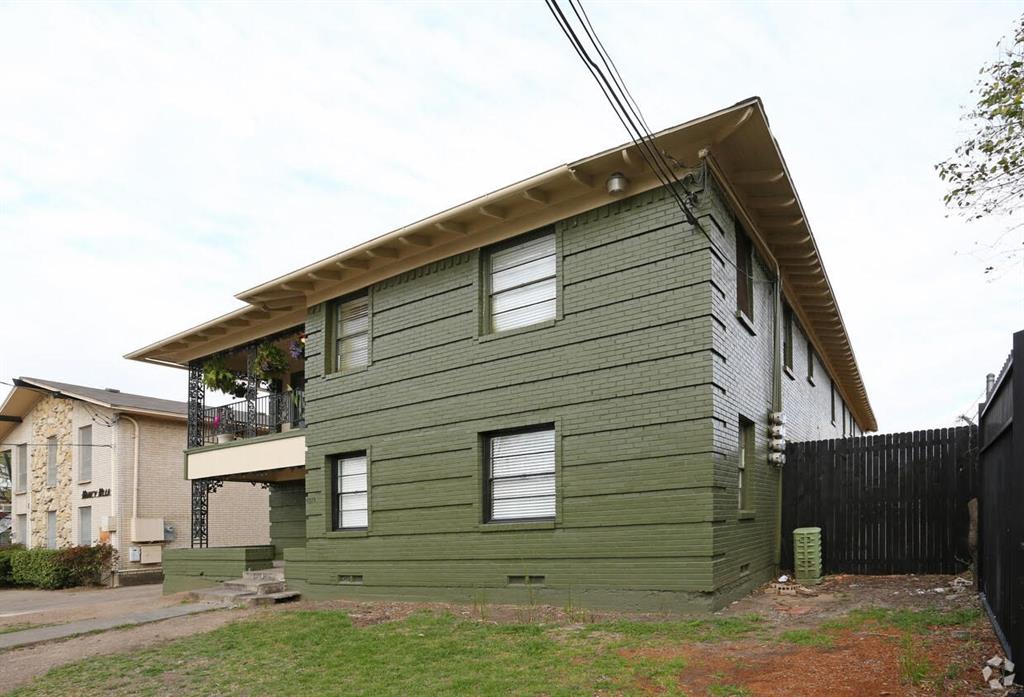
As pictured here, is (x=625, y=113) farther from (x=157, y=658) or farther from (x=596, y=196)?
(x=157, y=658)

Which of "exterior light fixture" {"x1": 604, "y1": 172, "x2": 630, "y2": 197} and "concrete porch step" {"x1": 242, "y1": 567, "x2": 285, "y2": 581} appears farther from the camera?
"concrete porch step" {"x1": 242, "y1": 567, "x2": 285, "y2": 581}

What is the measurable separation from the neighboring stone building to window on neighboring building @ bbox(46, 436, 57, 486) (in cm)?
3

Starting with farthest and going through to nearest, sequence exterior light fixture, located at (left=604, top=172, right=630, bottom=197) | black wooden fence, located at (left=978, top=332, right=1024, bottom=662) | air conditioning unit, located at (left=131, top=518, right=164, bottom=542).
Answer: air conditioning unit, located at (left=131, top=518, right=164, bottom=542) → exterior light fixture, located at (left=604, top=172, right=630, bottom=197) → black wooden fence, located at (left=978, top=332, right=1024, bottom=662)

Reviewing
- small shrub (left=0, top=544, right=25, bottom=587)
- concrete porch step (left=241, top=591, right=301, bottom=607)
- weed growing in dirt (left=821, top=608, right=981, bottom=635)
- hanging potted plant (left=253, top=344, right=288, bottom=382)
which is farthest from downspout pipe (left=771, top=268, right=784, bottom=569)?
A: small shrub (left=0, top=544, right=25, bottom=587)

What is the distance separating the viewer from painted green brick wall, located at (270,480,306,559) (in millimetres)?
19734

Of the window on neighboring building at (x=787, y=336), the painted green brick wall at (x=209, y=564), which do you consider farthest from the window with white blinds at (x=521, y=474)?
the painted green brick wall at (x=209, y=564)

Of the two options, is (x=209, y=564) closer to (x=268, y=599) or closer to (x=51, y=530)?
(x=268, y=599)

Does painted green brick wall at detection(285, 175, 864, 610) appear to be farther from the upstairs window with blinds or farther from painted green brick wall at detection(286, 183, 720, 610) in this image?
the upstairs window with blinds

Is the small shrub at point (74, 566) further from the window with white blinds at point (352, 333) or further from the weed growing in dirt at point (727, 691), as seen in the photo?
the weed growing in dirt at point (727, 691)

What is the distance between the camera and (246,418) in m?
19.3

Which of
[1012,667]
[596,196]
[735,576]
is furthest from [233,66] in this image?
[1012,667]

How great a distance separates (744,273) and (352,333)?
6.85 metres

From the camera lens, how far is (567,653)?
7.87 m

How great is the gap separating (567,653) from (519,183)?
5.99 metres
